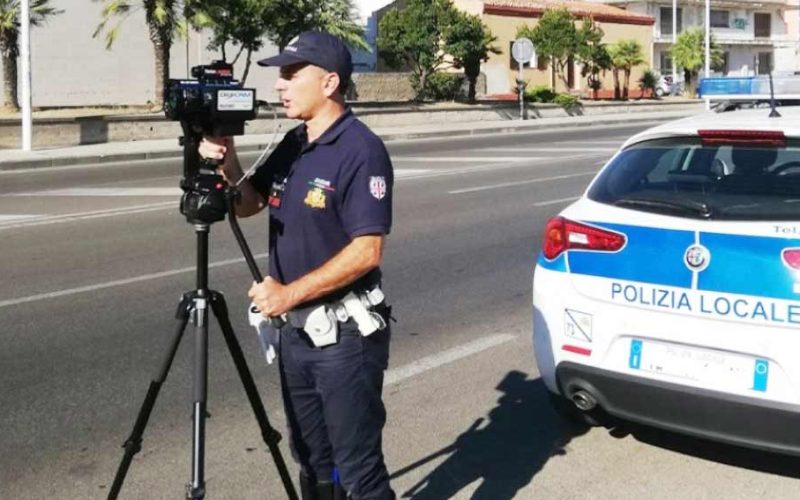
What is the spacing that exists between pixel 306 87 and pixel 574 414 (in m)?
2.60

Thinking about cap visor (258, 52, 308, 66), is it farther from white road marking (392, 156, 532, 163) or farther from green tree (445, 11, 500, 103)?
green tree (445, 11, 500, 103)

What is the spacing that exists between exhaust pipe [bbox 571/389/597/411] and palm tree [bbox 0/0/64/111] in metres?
27.1

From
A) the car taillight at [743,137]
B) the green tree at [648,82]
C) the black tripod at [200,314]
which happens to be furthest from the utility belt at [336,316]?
the green tree at [648,82]

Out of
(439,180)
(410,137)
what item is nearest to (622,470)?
(439,180)

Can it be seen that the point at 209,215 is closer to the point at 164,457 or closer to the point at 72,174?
the point at 164,457

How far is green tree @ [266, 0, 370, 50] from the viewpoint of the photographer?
99.9 ft

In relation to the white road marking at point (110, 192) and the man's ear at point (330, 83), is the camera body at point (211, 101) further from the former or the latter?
the white road marking at point (110, 192)

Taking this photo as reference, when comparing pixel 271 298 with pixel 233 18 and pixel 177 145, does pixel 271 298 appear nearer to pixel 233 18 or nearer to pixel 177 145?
pixel 177 145

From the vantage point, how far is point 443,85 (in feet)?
136

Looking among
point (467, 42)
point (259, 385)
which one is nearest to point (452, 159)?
point (259, 385)

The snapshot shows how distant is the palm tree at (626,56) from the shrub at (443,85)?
1474 centimetres

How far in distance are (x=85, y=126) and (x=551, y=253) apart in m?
21.8

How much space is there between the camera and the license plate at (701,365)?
4.17 meters

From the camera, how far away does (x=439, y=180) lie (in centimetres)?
1667
